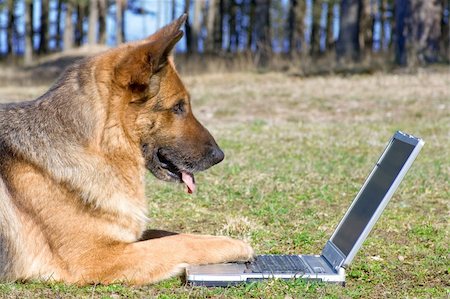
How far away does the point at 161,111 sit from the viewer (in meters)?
4.82

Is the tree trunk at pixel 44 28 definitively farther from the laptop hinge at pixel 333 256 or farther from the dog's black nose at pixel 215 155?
the laptop hinge at pixel 333 256

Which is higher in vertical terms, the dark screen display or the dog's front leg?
the dark screen display

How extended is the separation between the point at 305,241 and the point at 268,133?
23.1 feet

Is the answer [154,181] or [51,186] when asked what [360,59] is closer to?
[154,181]

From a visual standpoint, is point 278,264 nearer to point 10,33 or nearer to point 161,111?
point 161,111

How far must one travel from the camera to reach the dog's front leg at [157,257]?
456 cm

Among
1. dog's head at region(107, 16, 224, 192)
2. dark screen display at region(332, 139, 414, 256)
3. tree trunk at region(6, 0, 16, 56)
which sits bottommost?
tree trunk at region(6, 0, 16, 56)

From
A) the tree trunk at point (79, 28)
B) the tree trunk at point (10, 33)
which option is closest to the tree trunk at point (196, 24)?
the tree trunk at point (79, 28)

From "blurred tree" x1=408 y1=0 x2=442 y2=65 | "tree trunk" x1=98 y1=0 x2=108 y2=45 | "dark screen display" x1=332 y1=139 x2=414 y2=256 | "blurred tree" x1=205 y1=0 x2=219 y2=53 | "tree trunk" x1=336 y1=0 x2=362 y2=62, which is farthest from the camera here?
"tree trunk" x1=98 y1=0 x2=108 y2=45

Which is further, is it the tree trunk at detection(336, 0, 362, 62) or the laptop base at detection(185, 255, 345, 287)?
the tree trunk at detection(336, 0, 362, 62)

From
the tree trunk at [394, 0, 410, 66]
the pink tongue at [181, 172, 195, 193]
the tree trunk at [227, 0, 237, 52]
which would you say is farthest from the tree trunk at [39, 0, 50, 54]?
the pink tongue at [181, 172, 195, 193]

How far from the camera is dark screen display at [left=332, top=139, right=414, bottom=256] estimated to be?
4.71m

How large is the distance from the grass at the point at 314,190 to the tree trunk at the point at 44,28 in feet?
109

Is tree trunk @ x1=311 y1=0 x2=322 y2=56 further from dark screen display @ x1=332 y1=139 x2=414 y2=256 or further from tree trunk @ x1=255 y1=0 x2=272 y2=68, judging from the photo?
dark screen display @ x1=332 y1=139 x2=414 y2=256
